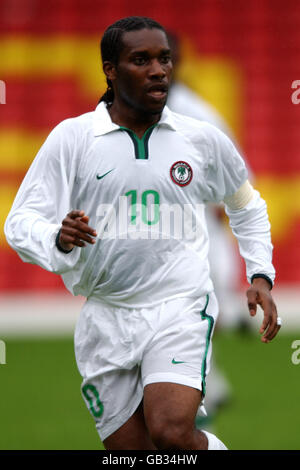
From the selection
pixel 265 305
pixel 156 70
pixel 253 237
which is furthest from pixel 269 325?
pixel 156 70

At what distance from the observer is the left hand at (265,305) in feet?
14.3

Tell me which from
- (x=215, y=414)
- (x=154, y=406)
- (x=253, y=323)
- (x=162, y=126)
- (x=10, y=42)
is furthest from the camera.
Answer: (x=10, y=42)

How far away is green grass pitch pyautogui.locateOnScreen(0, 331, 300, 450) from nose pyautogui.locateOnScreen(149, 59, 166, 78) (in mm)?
2695

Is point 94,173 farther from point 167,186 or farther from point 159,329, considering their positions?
point 159,329

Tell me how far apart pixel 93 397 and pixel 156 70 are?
141 centimetres

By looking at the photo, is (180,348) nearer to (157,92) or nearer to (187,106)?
(157,92)

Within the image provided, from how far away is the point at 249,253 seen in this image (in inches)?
185

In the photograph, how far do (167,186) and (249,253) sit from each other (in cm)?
55

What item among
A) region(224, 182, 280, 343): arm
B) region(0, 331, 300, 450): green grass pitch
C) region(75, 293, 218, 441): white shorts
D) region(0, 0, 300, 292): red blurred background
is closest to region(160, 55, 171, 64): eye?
region(224, 182, 280, 343): arm

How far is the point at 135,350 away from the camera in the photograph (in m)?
4.35

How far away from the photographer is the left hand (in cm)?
437

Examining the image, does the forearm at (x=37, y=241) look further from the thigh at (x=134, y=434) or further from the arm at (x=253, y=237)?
the arm at (x=253, y=237)

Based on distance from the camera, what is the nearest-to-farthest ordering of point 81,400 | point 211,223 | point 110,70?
point 110,70
point 211,223
point 81,400

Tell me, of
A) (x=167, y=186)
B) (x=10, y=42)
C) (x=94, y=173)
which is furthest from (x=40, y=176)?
(x=10, y=42)
